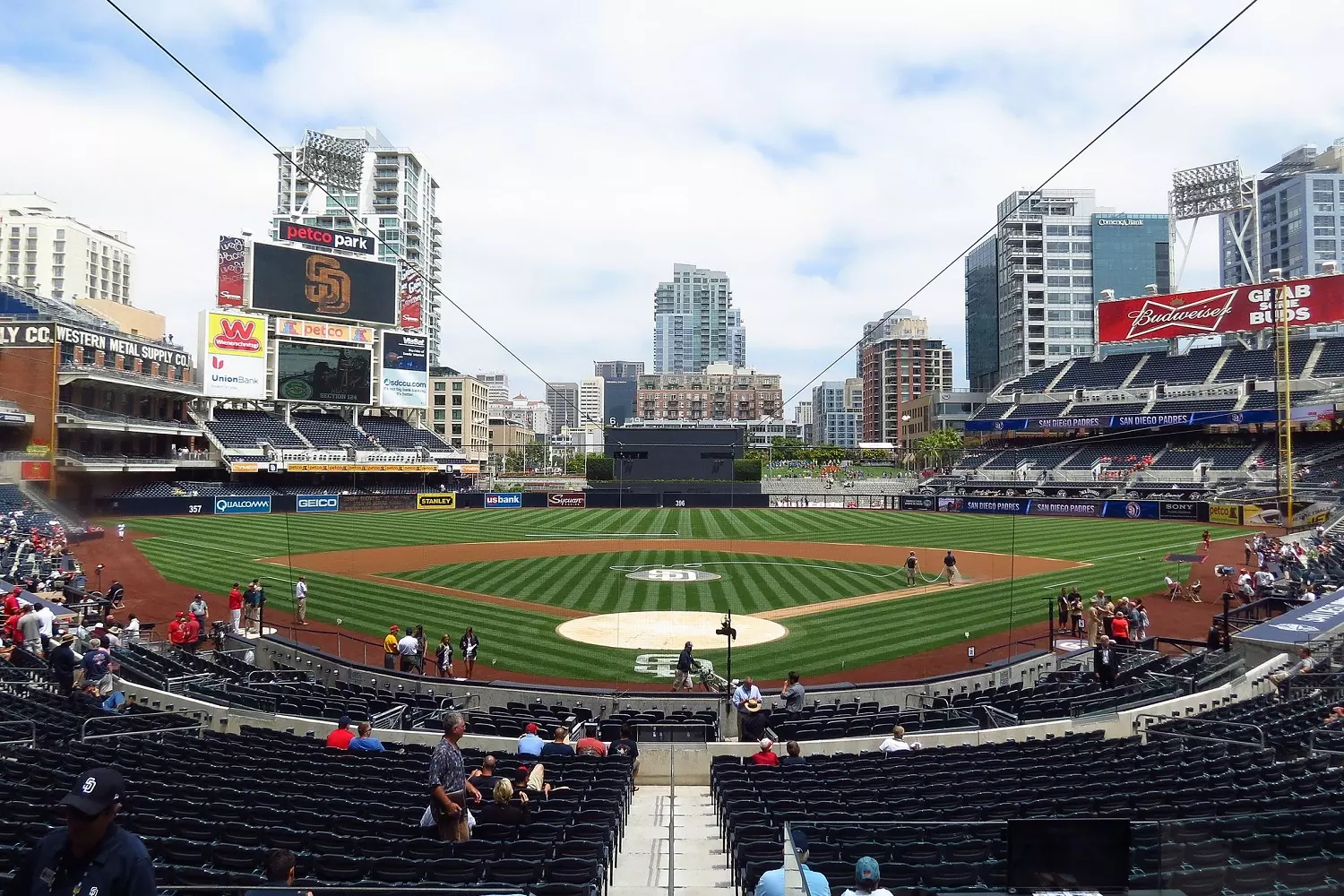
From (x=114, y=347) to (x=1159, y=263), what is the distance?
133254mm

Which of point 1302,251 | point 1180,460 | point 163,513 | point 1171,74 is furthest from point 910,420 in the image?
point 1171,74

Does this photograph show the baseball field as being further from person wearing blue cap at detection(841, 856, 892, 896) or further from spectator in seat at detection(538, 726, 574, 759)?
person wearing blue cap at detection(841, 856, 892, 896)

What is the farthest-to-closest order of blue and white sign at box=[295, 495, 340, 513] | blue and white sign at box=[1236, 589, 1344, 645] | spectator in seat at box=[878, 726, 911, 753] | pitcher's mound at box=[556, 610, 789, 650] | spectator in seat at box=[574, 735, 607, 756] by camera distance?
1. blue and white sign at box=[295, 495, 340, 513]
2. pitcher's mound at box=[556, 610, 789, 650]
3. blue and white sign at box=[1236, 589, 1344, 645]
4. spectator in seat at box=[878, 726, 911, 753]
5. spectator in seat at box=[574, 735, 607, 756]

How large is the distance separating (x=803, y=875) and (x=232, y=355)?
76.6m

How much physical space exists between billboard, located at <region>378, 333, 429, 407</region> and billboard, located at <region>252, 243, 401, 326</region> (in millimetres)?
2380

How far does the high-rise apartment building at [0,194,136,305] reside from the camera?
124 metres

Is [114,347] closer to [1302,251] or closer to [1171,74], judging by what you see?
[1171,74]

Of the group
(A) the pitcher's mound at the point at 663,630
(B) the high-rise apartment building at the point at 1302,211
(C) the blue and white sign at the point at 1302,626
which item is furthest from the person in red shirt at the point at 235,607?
(B) the high-rise apartment building at the point at 1302,211

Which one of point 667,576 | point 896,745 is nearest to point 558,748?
point 896,745

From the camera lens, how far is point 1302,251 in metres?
128

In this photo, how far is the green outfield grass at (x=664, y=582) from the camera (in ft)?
Result: 93.3

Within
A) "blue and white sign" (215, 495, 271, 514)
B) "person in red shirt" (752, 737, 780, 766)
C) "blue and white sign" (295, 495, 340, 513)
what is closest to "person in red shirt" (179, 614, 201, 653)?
"person in red shirt" (752, 737, 780, 766)

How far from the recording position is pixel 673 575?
33.7 m

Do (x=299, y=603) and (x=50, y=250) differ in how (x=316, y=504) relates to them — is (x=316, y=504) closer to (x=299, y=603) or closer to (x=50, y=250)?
(x=299, y=603)
